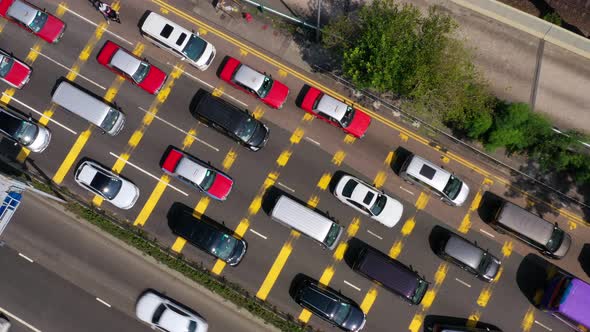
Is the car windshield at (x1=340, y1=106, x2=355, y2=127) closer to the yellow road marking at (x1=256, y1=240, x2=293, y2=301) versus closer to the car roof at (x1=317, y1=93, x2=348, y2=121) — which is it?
the car roof at (x1=317, y1=93, x2=348, y2=121)

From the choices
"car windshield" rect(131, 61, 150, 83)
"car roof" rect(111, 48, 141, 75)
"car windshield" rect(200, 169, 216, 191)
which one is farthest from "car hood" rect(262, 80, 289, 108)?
"car roof" rect(111, 48, 141, 75)

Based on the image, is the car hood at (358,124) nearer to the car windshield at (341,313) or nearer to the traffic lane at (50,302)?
the car windshield at (341,313)

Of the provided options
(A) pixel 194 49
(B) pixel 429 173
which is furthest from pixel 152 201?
(B) pixel 429 173

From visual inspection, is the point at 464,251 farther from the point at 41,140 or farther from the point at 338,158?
the point at 41,140

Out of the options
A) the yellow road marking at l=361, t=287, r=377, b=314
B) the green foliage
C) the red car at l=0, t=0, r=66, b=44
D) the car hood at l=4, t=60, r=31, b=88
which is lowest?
the yellow road marking at l=361, t=287, r=377, b=314

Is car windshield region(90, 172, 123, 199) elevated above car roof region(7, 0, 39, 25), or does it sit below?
below

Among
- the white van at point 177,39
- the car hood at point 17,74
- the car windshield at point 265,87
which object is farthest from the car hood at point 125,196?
the car windshield at point 265,87

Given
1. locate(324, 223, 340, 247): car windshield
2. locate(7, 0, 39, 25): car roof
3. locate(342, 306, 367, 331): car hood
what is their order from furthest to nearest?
locate(7, 0, 39, 25): car roof, locate(324, 223, 340, 247): car windshield, locate(342, 306, 367, 331): car hood

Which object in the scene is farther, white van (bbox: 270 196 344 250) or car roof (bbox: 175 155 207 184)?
car roof (bbox: 175 155 207 184)
